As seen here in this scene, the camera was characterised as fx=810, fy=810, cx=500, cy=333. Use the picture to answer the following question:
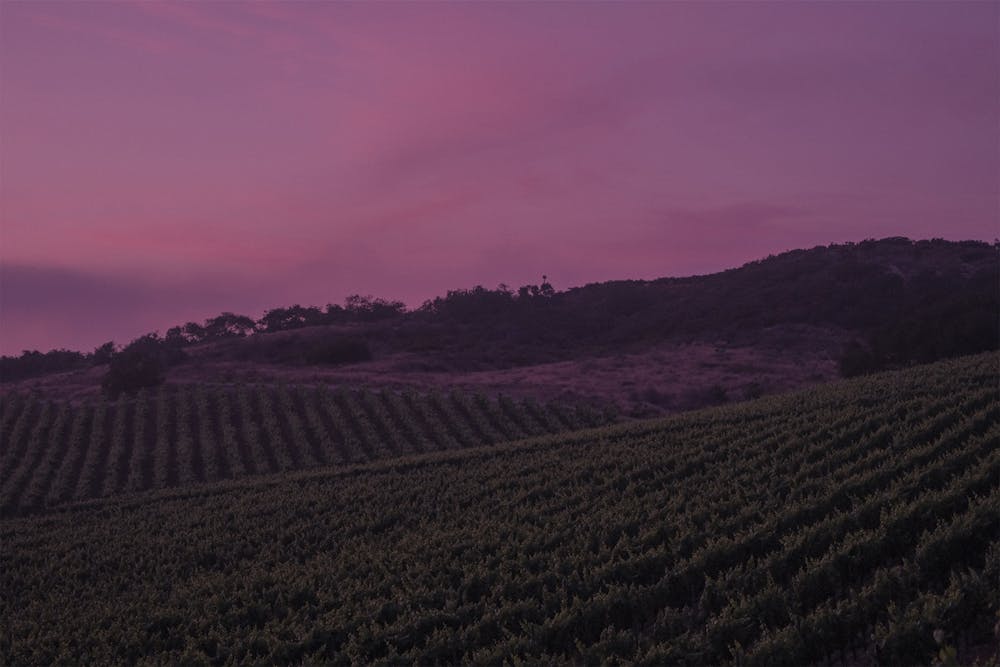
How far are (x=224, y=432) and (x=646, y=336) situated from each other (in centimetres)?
5436

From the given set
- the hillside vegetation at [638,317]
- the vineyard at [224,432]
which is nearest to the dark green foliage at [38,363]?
the hillside vegetation at [638,317]

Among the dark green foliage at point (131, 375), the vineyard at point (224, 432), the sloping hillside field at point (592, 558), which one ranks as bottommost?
the sloping hillside field at point (592, 558)

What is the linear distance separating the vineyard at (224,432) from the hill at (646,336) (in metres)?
4.99

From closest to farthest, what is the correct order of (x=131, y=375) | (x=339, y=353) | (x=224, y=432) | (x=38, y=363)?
(x=224, y=432) < (x=131, y=375) < (x=339, y=353) < (x=38, y=363)

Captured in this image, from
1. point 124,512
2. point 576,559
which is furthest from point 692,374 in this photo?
point 576,559

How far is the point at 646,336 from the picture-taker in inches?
3406

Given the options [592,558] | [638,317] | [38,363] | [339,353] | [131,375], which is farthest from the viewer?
[638,317]

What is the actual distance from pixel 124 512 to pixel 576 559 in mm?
19634

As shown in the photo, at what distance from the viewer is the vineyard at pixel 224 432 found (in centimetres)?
3544

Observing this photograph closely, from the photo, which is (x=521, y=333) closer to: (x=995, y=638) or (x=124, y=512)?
(x=124, y=512)

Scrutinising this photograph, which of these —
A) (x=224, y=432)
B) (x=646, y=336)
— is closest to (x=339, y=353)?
(x=224, y=432)

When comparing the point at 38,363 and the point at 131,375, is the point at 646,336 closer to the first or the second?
the point at 131,375

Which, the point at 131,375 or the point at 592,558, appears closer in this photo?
the point at 592,558

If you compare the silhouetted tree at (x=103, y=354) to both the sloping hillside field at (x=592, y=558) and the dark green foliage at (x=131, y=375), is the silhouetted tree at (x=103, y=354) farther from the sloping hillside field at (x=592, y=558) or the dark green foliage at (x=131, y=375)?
the sloping hillside field at (x=592, y=558)
